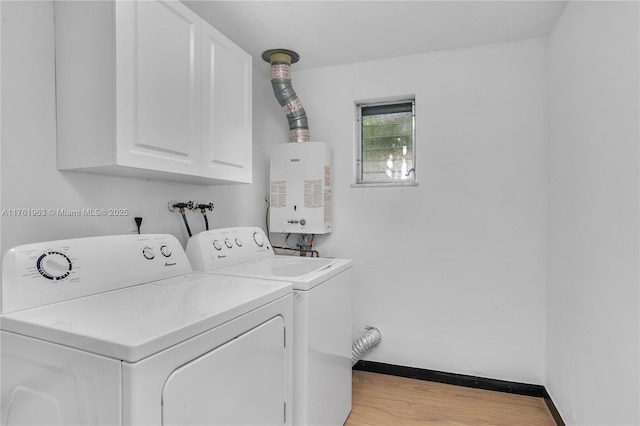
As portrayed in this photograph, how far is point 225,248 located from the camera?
1.90 meters

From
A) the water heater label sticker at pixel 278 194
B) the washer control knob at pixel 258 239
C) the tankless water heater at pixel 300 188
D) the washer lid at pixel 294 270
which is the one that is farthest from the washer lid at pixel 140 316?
the water heater label sticker at pixel 278 194

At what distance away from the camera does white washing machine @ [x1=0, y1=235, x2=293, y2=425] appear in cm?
81

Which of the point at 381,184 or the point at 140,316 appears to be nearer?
the point at 140,316

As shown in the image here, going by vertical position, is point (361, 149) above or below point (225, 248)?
above

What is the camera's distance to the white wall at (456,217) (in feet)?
7.42

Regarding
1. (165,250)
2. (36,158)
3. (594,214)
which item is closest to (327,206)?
(165,250)

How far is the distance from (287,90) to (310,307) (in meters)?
1.61

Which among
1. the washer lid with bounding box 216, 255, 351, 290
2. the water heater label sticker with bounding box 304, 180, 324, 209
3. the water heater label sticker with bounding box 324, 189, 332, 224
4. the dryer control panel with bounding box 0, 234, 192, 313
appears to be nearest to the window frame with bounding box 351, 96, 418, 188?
the water heater label sticker with bounding box 324, 189, 332, 224

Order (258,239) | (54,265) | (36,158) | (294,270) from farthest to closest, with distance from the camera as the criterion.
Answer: (258,239) → (294,270) → (36,158) → (54,265)

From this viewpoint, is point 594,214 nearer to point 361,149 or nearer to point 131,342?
point 361,149

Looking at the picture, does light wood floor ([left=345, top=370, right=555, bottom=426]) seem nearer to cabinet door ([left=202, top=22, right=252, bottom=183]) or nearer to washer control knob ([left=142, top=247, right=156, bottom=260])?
washer control knob ([left=142, top=247, right=156, bottom=260])

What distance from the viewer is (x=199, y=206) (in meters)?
2.04

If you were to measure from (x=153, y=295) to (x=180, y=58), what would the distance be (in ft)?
3.35

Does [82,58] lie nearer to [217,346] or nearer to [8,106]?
[8,106]
